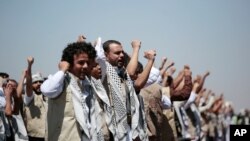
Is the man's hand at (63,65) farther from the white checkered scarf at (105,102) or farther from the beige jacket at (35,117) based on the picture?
the beige jacket at (35,117)

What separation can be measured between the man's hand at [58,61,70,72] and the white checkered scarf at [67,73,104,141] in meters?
0.14

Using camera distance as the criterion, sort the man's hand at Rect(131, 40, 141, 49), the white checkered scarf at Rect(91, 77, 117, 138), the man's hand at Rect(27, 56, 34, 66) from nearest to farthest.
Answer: the white checkered scarf at Rect(91, 77, 117, 138) < the man's hand at Rect(131, 40, 141, 49) < the man's hand at Rect(27, 56, 34, 66)

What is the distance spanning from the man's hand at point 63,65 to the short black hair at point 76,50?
165 mm

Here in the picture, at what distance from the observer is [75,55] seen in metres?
5.98

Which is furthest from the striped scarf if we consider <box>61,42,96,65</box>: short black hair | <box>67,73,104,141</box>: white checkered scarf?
<box>61,42,96,65</box>: short black hair

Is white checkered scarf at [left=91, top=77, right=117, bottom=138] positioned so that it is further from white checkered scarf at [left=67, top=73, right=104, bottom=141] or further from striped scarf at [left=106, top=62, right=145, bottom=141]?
white checkered scarf at [left=67, top=73, right=104, bottom=141]

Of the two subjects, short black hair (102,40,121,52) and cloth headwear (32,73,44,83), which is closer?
short black hair (102,40,121,52)

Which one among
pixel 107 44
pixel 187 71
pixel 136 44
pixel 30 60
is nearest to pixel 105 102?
pixel 107 44

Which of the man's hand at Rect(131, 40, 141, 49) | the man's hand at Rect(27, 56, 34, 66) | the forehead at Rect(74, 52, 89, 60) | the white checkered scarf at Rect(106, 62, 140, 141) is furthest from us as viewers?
the man's hand at Rect(27, 56, 34, 66)

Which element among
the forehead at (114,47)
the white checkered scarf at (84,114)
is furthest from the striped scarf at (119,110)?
the white checkered scarf at (84,114)

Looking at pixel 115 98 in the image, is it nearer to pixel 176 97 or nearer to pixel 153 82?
pixel 153 82

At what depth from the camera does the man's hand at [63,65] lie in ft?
18.9

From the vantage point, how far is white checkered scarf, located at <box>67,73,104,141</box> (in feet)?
18.8

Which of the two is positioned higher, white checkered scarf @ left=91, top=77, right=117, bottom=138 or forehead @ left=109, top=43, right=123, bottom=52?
forehead @ left=109, top=43, right=123, bottom=52
